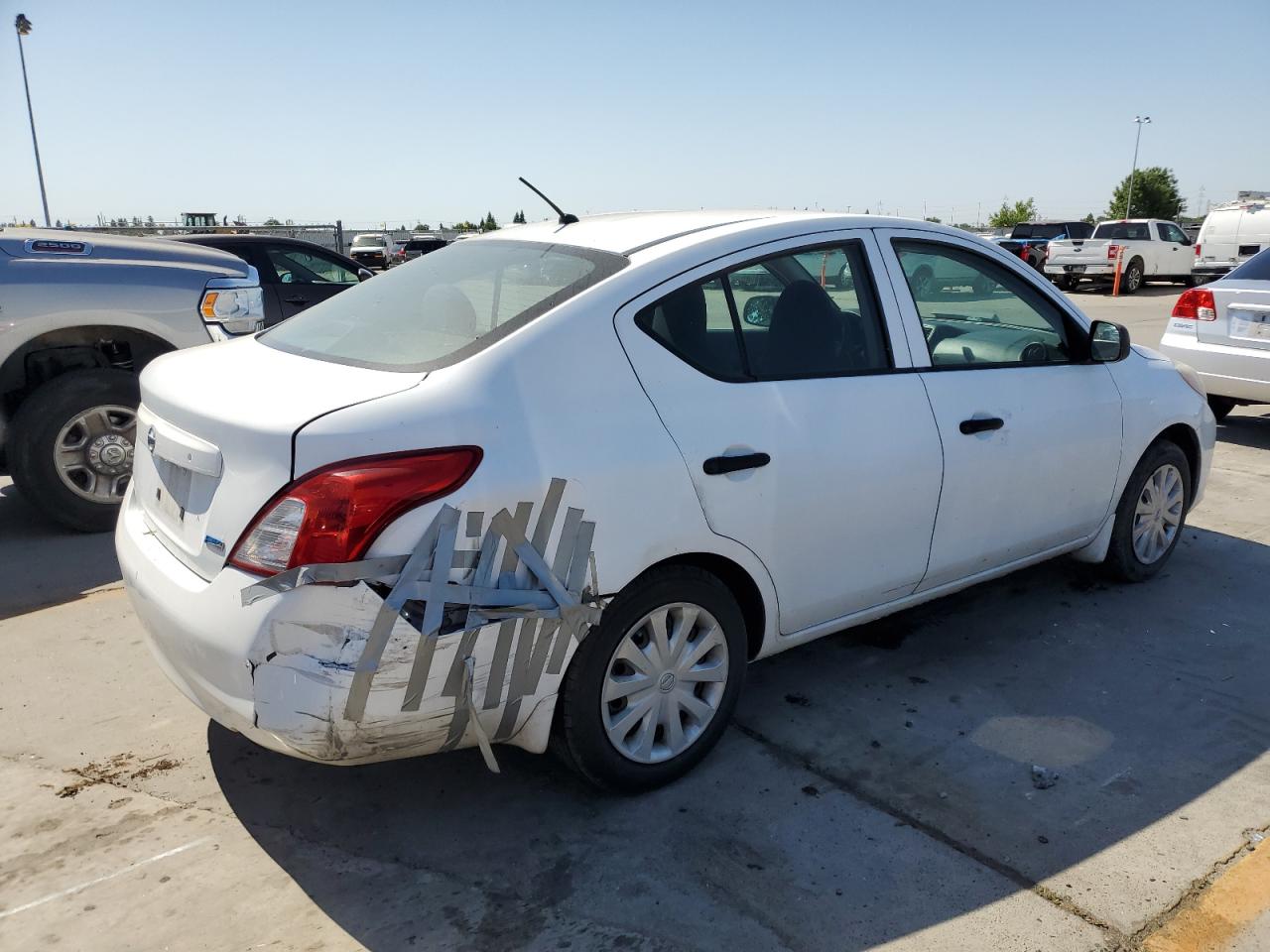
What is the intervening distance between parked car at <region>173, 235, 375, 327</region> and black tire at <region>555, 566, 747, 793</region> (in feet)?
23.4

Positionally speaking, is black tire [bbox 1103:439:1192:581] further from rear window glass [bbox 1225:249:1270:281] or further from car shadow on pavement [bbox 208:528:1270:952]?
rear window glass [bbox 1225:249:1270:281]

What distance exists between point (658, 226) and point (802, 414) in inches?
31.8

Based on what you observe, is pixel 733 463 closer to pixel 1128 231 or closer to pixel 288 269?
pixel 288 269

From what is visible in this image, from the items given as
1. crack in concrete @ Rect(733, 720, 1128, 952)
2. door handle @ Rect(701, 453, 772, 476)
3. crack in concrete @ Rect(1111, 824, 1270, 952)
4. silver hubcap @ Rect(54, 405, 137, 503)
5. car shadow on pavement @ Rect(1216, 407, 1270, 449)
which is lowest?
car shadow on pavement @ Rect(1216, 407, 1270, 449)

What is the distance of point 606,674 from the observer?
282 cm

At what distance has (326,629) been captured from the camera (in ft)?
7.84

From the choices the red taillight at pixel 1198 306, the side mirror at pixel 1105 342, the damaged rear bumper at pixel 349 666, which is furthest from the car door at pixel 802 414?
the red taillight at pixel 1198 306

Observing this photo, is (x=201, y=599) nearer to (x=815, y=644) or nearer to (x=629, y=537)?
(x=629, y=537)

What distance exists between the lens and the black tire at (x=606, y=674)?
276 centimetres

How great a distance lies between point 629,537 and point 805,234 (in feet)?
4.33

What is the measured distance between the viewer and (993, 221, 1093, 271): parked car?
83.9 feet

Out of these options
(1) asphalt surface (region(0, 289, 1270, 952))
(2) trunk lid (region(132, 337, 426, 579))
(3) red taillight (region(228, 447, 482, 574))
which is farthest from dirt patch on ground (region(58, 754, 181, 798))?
(3) red taillight (region(228, 447, 482, 574))

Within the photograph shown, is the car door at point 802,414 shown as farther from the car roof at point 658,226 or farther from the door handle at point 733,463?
the car roof at point 658,226

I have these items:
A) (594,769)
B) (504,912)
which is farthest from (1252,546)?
(504,912)
